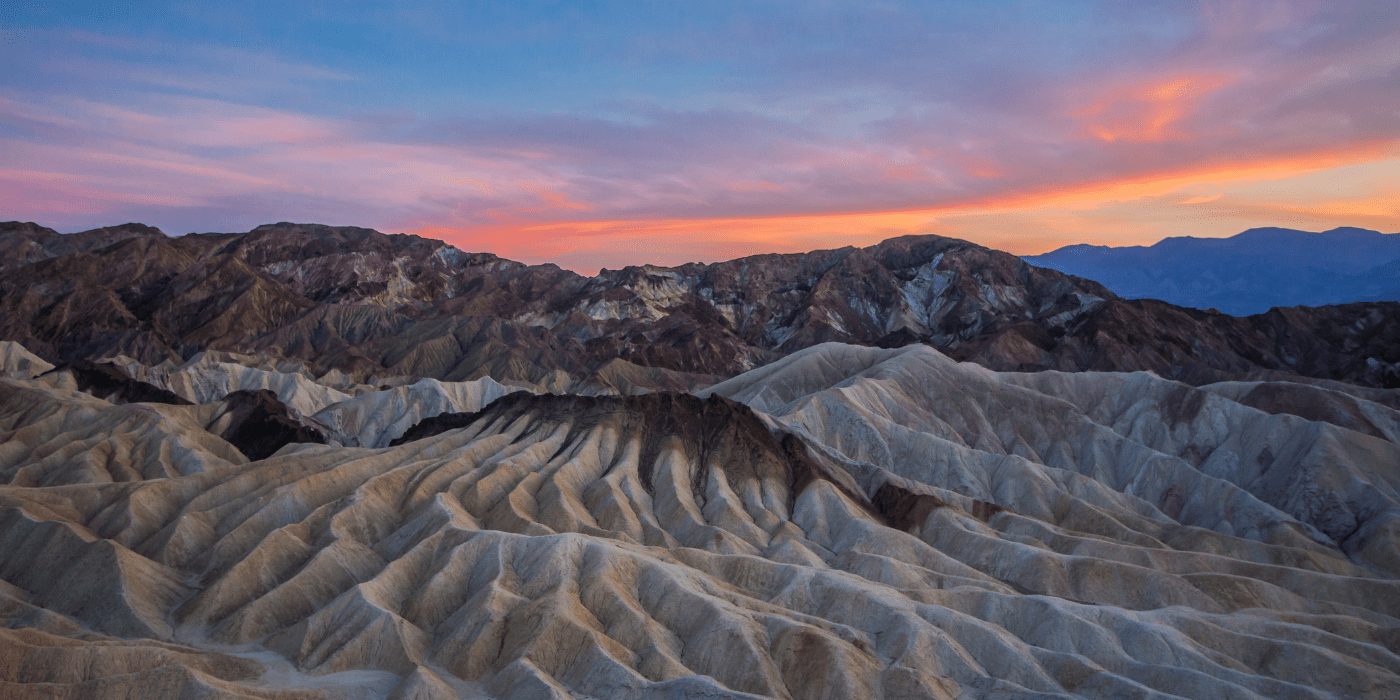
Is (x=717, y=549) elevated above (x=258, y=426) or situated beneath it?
elevated above

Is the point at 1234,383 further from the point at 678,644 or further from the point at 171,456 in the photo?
the point at 171,456

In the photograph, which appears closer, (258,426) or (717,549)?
(717,549)

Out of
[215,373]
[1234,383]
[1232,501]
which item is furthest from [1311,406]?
[215,373]

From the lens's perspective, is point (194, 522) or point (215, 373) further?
point (215, 373)

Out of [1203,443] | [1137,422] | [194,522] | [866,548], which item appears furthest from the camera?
[1137,422]

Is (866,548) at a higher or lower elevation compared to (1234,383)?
lower

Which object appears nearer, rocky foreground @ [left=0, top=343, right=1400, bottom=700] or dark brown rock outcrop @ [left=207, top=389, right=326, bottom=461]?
rocky foreground @ [left=0, top=343, right=1400, bottom=700]

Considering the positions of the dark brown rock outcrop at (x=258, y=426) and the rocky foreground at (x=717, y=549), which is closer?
the rocky foreground at (x=717, y=549)

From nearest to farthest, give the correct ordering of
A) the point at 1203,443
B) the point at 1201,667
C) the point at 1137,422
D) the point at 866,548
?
1. the point at 1201,667
2. the point at 866,548
3. the point at 1203,443
4. the point at 1137,422
